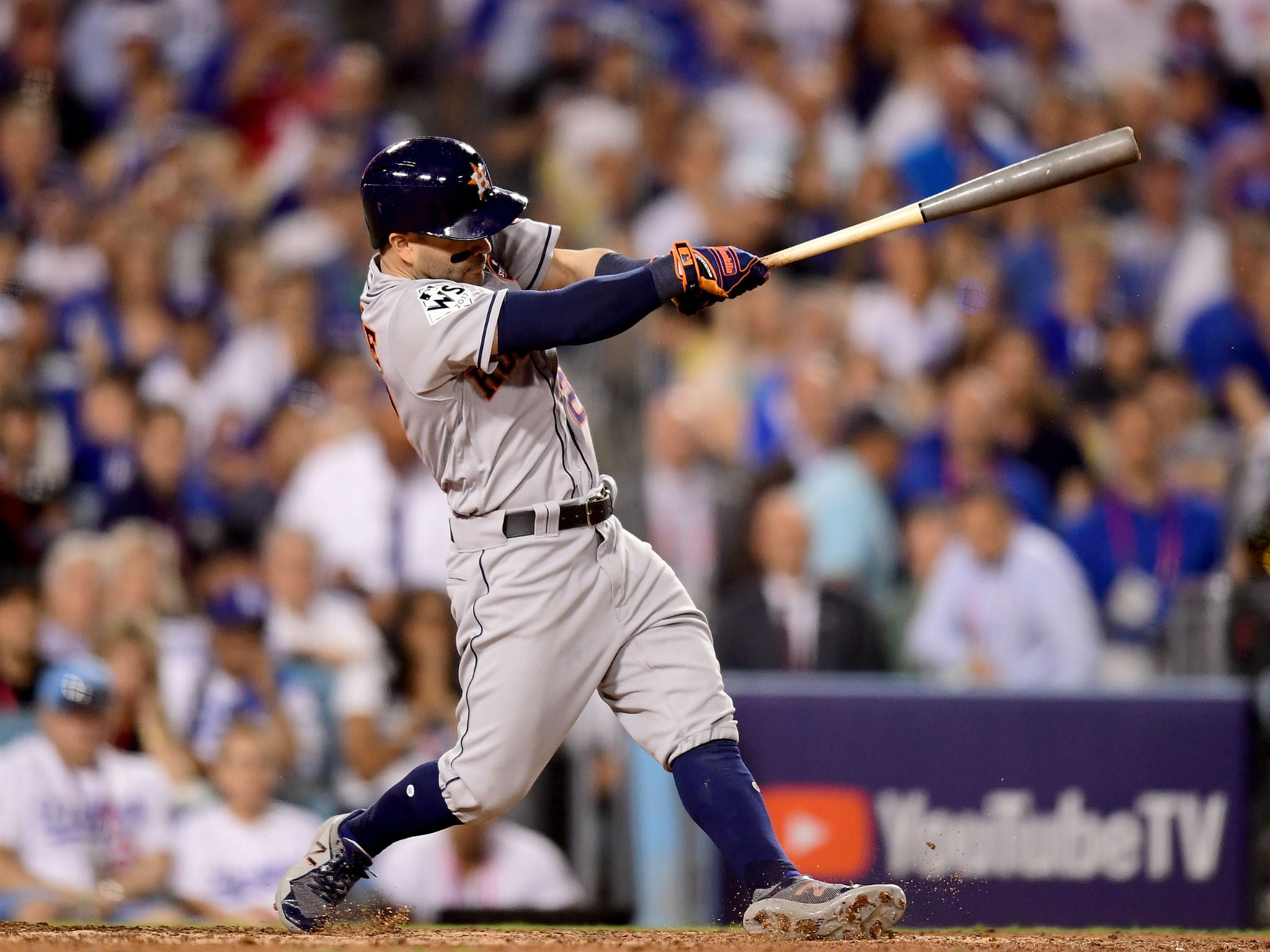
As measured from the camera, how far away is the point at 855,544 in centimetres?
640

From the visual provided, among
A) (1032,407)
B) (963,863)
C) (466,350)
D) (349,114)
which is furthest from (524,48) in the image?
(466,350)

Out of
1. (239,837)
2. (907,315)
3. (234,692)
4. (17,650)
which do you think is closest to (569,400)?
(239,837)

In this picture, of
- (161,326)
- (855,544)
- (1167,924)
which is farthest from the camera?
(161,326)

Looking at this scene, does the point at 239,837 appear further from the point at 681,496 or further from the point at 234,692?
the point at 681,496

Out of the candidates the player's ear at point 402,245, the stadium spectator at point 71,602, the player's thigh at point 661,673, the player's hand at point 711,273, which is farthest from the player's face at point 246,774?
the player's hand at point 711,273

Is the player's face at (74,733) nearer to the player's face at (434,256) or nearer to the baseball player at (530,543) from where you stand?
the baseball player at (530,543)

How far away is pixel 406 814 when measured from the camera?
3.33 metres

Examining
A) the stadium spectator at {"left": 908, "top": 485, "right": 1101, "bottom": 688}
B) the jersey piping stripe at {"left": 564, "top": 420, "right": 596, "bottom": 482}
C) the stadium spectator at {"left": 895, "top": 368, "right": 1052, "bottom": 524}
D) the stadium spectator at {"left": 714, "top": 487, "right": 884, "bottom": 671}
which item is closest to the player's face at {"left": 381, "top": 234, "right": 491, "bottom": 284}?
the jersey piping stripe at {"left": 564, "top": 420, "right": 596, "bottom": 482}

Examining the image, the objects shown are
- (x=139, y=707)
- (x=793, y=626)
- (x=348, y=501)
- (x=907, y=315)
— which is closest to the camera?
(x=139, y=707)

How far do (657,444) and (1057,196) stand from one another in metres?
2.40

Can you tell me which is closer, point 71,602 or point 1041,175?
point 1041,175

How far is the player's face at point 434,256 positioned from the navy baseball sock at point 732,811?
1.14 metres

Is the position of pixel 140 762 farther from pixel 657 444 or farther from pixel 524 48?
pixel 524 48

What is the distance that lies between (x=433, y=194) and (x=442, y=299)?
0.25 metres
